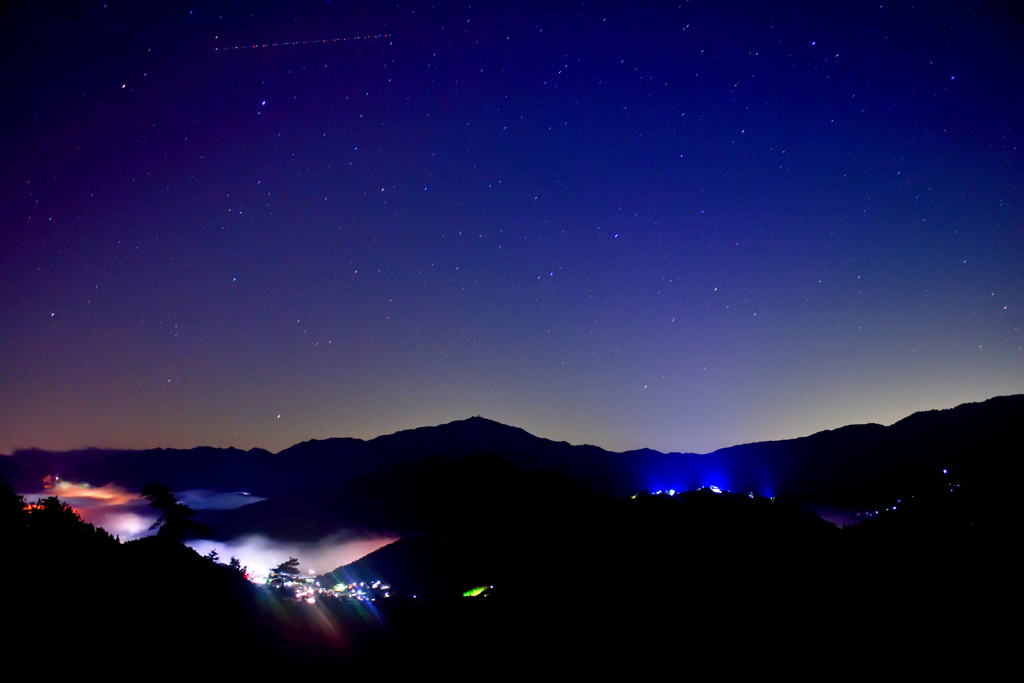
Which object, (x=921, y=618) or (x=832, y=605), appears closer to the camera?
(x=921, y=618)

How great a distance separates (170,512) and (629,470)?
140m

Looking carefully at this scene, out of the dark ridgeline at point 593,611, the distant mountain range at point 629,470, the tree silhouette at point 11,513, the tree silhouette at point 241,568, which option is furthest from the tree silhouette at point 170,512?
the distant mountain range at point 629,470

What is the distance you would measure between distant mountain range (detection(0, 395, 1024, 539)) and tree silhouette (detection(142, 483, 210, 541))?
3541cm

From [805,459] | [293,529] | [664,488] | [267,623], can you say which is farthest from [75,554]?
[293,529]

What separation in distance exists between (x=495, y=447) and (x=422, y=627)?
177m

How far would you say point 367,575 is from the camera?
64375 mm

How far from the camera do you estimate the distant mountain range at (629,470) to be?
281 ft

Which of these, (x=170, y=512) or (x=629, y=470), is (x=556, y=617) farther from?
(x=629, y=470)

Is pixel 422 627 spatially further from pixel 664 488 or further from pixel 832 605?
pixel 664 488

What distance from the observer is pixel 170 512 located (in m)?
25.0

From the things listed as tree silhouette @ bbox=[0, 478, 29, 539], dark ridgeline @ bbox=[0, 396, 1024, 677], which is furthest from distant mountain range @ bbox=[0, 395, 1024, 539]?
tree silhouette @ bbox=[0, 478, 29, 539]

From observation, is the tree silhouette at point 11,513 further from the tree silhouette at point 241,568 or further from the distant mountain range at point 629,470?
the distant mountain range at point 629,470

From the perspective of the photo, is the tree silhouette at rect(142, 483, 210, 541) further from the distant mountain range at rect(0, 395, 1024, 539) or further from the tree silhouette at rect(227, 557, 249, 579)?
the distant mountain range at rect(0, 395, 1024, 539)

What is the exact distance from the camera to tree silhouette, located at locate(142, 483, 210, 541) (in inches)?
974
